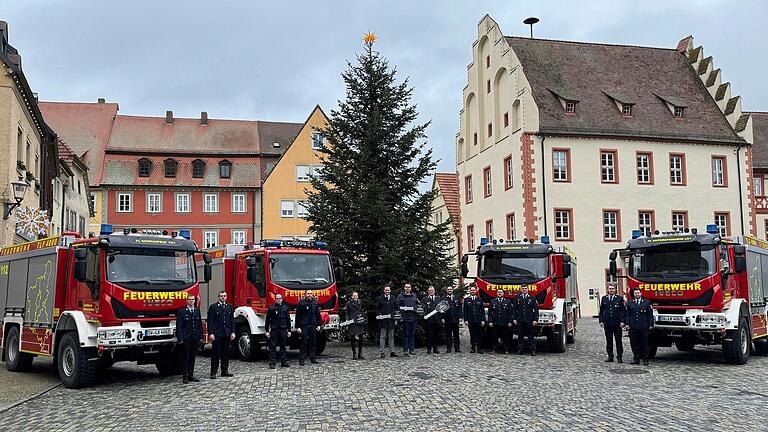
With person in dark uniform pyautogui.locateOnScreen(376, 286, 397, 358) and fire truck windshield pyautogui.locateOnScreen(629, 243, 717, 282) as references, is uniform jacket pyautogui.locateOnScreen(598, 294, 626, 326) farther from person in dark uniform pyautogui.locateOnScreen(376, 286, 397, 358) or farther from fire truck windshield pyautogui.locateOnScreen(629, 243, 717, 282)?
person in dark uniform pyautogui.locateOnScreen(376, 286, 397, 358)

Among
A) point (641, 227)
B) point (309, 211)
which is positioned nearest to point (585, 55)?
point (641, 227)

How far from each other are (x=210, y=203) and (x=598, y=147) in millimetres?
28375

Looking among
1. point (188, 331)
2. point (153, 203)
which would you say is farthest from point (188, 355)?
point (153, 203)

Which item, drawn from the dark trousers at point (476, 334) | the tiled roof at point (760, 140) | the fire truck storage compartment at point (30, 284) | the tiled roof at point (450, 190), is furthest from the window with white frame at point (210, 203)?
the dark trousers at point (476, 334)

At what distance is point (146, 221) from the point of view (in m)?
52.4

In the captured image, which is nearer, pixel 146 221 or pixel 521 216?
pixel 521 216

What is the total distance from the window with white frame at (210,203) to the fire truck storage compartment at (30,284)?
3711 centimetres

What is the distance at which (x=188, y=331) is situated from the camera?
12969 millimetres

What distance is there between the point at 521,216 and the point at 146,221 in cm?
2848

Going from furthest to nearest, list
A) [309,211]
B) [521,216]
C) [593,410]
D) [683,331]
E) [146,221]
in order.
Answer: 1. [146,221]
2. [521,216]
3. [309,211]
4. [683,331]
5. [593,410]

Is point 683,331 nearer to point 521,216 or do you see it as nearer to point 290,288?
point 290,288

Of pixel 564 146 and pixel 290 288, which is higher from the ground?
pixel 564 146

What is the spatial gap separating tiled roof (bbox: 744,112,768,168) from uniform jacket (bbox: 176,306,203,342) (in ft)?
128

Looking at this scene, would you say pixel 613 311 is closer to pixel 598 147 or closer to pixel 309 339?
pixel 309 339
